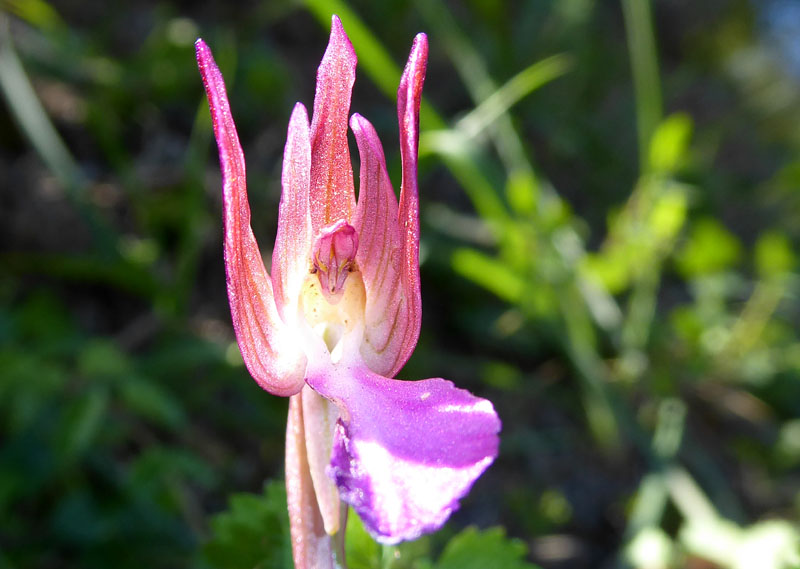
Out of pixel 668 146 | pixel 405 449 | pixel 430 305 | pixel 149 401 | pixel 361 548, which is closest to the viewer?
pixel 405 449

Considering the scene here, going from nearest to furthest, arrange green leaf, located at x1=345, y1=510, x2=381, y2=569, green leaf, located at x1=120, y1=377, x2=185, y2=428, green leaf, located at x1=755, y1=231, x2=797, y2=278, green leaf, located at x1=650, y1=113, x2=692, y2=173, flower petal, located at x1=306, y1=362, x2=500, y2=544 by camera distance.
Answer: flower petal, located at x1=306, y1=362, x2=500, y2=544, green leaf, located at x1=345, y1=510, x2=381, y2=569, green leaf, located at x1=120, y1=377, x2=185, y2=428, green leaf, located at x1=650, y1=113, x2=692, y2=173, green leaf, located at x1=755, y1=231, x2=797, y2=278

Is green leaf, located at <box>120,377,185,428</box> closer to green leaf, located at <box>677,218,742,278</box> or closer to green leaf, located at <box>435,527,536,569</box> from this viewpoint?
green leaf, located at <box>435,527,536,569</box>

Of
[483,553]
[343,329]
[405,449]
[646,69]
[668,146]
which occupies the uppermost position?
[646,69]

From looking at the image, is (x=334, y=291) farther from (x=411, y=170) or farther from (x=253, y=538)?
(x=253, y=538)

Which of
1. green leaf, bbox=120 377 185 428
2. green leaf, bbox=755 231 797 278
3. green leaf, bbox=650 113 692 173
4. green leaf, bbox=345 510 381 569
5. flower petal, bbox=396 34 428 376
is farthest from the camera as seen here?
green leaf, bbox=755 231 797 278

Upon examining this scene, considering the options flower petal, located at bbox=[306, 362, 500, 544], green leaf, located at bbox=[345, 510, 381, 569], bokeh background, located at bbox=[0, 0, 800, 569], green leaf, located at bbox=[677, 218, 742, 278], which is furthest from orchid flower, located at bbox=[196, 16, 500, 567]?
green leaf, located at bbox=[677, 218, 742, 278]

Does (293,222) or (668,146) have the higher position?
(668,146)

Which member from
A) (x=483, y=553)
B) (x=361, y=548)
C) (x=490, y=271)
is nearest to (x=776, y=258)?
(x=490, y=271)
